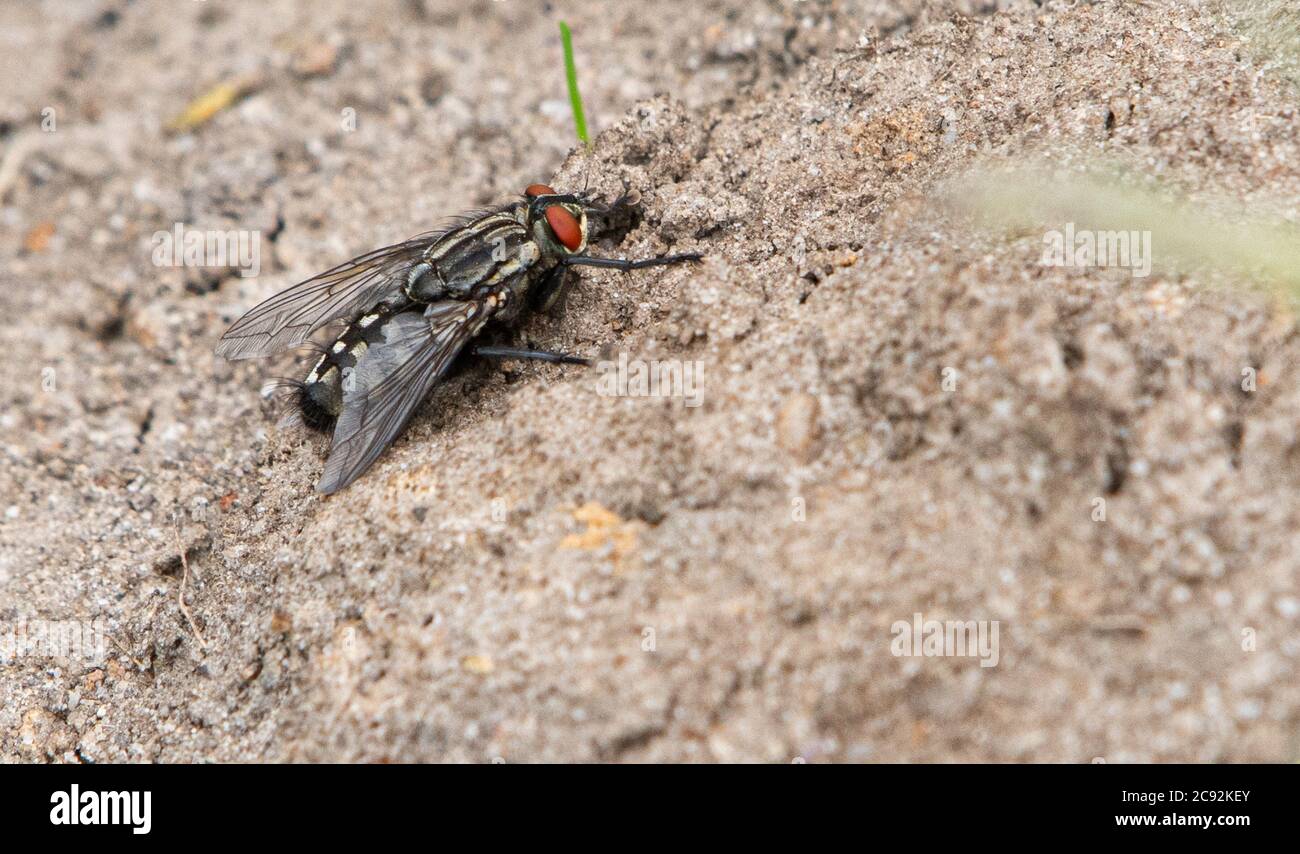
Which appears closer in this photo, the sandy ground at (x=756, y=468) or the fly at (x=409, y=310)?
the sandy ground at (x=756, y=468)

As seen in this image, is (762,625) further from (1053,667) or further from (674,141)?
(674,141)

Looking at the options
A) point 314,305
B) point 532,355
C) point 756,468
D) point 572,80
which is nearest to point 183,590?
point 314,305

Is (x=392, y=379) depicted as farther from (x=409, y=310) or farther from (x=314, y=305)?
(x=314, y=305)

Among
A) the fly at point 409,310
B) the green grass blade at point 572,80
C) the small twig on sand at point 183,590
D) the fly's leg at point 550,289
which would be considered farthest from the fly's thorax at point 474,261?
the small twig on sand at point 183,590

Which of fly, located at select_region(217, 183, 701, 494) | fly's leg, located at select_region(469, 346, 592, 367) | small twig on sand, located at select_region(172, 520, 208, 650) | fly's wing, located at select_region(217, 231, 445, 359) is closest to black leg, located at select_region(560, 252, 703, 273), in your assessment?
fly, located at select_region(217, 183, 701, 494)

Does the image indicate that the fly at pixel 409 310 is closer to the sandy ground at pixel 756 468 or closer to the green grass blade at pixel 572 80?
the sandy ground at pixel 756 468

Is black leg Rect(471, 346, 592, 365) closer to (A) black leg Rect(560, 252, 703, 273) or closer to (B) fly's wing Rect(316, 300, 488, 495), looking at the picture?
(B) fly's wing Rect(316, 300, 488, 495)
